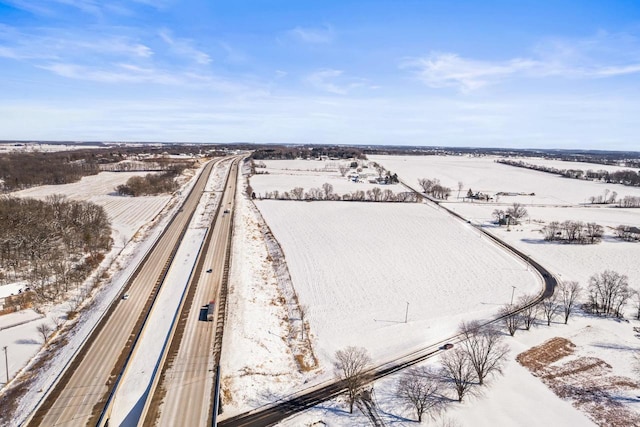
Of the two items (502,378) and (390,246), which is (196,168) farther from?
(502,378)

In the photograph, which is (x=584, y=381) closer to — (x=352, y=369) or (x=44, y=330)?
(x=352, y=369)

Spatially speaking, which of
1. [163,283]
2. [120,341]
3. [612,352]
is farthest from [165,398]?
[612,352]

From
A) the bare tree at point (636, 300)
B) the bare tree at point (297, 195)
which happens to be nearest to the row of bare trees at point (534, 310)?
the bare tree at point (636, 300)

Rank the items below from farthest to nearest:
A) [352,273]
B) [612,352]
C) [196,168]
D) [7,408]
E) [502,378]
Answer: [196,168]
[352,273]
[612,352]
[502,378]
[7,408]

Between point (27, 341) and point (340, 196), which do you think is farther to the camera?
point (340, 196)

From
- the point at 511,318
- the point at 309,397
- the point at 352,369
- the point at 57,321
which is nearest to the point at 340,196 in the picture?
the point at 511,318

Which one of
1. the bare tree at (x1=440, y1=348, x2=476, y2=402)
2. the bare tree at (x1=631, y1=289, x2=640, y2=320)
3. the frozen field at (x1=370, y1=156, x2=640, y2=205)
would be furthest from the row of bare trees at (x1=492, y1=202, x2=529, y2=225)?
the bare tree at (x1=440, y1=348, x2=476, y2=402)
